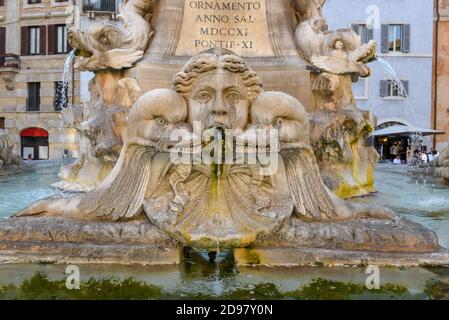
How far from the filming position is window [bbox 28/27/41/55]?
101ft

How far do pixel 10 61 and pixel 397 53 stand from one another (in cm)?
2068

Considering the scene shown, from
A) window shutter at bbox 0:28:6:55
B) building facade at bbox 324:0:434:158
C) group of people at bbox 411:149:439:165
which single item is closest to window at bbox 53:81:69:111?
window shutter at bbox 0:28:6:55

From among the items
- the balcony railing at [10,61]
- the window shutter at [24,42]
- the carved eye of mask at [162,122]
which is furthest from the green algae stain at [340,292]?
the window shutter at [24,42]

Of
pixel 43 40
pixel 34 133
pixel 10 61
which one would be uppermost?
pixel 43 40

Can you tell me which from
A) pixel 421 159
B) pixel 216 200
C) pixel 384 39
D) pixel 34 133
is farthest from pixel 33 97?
pixel 216 200

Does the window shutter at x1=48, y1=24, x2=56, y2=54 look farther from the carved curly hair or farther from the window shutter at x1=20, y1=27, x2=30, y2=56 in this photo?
the carved curly hair

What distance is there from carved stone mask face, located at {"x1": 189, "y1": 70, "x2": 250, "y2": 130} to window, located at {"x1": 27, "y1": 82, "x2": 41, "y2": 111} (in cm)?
2925

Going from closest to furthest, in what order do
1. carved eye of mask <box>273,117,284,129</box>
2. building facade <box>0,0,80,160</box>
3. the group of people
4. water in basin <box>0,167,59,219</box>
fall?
1. carved eye of mask <box>273,117,284,129</box>
2. water in basin <box>0,167,59,219</box>
3. the group of people
4. building facade <box>0,0,80,160</box>

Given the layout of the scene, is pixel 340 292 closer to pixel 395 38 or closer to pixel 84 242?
pixel 84 242

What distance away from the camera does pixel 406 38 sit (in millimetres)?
27859

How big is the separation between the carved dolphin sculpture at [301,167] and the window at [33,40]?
29935 millimetres

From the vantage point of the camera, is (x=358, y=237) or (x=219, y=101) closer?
(x=358, y=237)

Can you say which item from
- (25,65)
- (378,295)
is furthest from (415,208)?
(25,65)

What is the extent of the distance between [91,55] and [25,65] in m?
27.6
